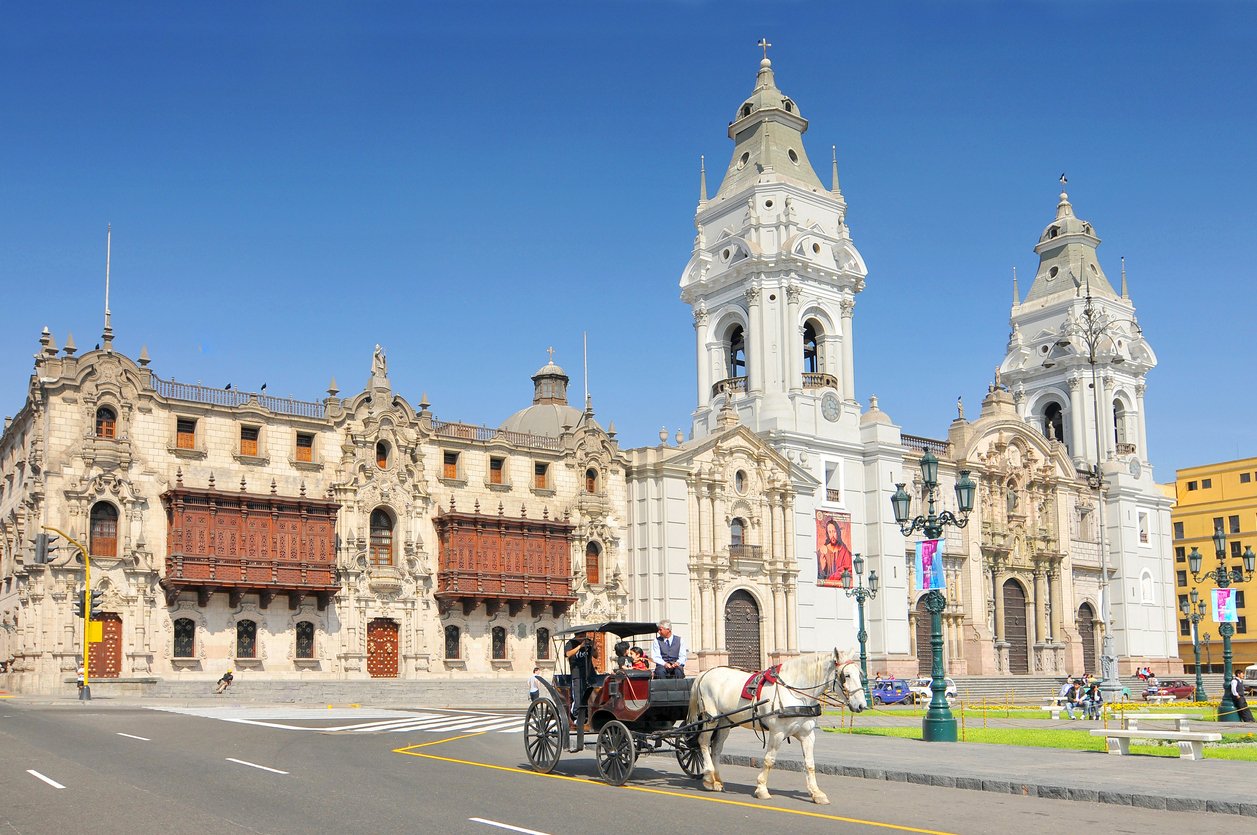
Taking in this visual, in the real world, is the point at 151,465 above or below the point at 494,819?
above

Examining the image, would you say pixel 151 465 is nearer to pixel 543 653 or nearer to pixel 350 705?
pixel 350 705

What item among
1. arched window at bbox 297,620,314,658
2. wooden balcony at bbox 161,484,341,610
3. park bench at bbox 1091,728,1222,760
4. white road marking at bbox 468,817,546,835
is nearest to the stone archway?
arched window at bbox 297,620,314,658

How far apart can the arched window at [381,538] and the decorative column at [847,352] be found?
88.6 ft

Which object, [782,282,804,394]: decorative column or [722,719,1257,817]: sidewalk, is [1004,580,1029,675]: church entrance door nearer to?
[782,282,804,394]: decorative column

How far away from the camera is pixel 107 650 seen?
45.7 metres

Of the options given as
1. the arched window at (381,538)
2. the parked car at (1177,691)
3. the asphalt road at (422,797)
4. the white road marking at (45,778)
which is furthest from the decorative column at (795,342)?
the white road marking at (45,778)

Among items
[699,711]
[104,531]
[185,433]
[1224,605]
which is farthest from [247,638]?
[1224,605]

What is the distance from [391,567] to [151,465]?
10385 millimetres

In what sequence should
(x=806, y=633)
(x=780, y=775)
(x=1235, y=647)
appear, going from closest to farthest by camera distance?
(x=780, y=775), (x=806, y=633), (x=1235, y=647)

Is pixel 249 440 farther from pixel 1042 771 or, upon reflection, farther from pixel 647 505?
pixel 1042 771

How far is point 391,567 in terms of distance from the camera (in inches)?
2069

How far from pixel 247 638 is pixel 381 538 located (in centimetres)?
701

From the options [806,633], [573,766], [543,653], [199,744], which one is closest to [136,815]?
[573,766]

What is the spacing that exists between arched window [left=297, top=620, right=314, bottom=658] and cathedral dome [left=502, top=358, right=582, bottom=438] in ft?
75.5
